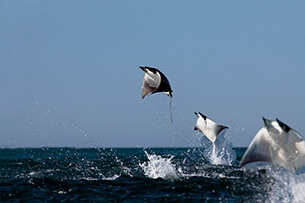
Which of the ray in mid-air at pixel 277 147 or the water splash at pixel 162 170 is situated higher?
the ray in mid-air at pixel 277 147

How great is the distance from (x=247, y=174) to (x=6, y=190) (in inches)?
380

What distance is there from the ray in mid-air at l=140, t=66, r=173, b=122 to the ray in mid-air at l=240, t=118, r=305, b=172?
719 centimetres

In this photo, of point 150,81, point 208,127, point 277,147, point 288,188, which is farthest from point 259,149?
point 208,127

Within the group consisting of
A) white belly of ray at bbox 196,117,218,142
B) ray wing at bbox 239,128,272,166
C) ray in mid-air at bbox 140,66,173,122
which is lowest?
white belly of ray at bbox 196,117,218,142

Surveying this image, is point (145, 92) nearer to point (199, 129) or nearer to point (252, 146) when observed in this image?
point (199, 129)

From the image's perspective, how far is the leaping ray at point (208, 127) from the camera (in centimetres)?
2267

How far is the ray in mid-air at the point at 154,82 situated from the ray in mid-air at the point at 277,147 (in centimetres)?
719

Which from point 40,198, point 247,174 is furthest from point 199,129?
point 40,198

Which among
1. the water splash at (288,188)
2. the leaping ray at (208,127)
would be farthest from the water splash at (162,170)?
the water splash at (288,188)

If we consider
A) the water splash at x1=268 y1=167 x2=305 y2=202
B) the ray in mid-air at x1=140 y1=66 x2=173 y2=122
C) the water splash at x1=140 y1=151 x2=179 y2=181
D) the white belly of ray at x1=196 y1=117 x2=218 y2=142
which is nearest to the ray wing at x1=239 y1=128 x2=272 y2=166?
the water splash at x1=268 y1=167 x2=305 y2=202

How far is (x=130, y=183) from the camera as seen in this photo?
60.5 ft

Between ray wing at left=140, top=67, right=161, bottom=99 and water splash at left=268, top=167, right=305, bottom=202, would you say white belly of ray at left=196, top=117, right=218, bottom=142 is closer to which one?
ray wing at left=140, top=67, right=161, bottom=99

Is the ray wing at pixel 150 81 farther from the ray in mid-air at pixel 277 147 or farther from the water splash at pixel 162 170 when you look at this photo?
the ray in mid-air at pixel 277 147

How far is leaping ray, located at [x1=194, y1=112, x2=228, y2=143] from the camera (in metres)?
22.7
